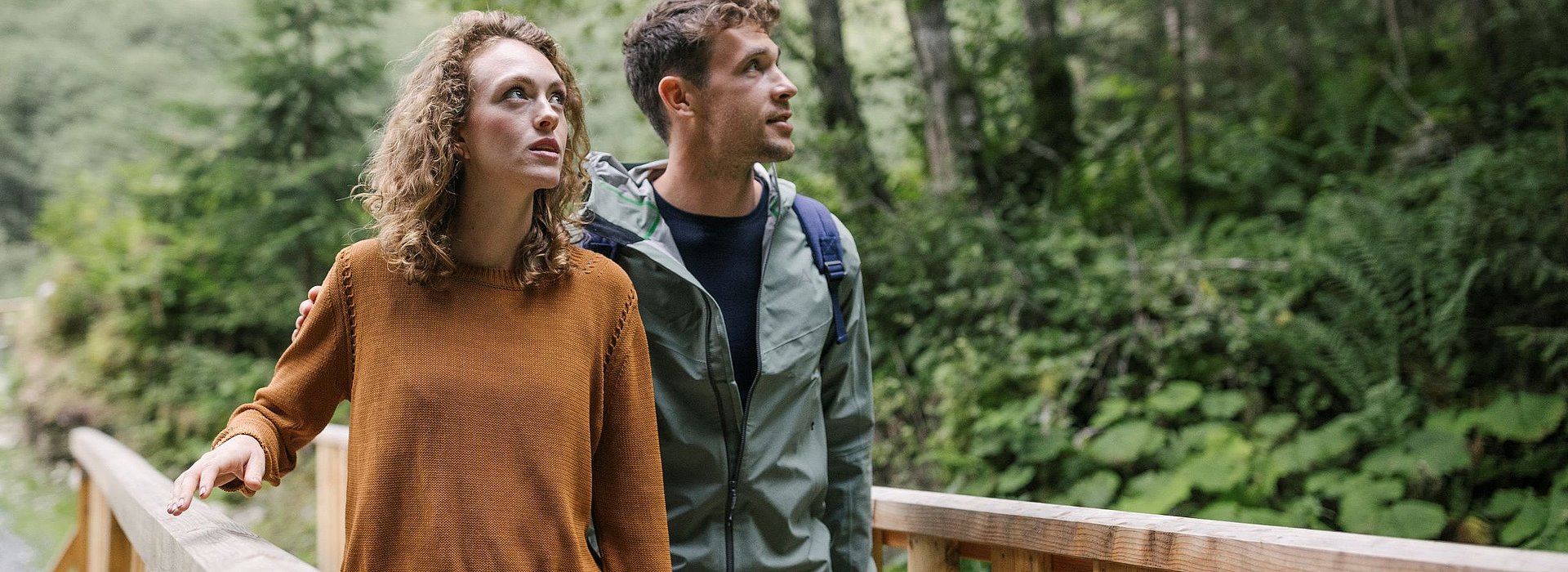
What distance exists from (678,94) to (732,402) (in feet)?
1.96

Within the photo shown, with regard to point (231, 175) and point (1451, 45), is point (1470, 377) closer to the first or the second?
point (1451, 45)

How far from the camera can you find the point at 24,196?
20312 millimetres

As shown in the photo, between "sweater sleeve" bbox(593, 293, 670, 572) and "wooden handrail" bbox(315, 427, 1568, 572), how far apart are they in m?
0.71

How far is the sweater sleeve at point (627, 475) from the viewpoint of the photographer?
154cm

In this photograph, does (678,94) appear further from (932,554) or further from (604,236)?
(932,554)

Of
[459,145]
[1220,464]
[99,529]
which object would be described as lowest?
[1220,464]

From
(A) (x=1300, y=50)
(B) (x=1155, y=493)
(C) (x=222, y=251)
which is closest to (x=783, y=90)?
(B) (x=1155, y=493)

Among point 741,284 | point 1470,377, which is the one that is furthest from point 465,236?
point 1470,377

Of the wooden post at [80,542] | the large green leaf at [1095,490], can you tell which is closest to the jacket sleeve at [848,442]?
the large green leaf at [1095,490]

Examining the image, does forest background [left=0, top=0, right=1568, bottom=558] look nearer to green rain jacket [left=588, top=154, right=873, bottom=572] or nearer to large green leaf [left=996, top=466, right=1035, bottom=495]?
large green leaf [left=996, top=466, right=1035, bottom=495]

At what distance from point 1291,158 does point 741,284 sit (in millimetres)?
5305

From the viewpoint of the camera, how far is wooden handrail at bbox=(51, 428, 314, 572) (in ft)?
4.46

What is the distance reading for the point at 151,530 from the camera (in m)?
1.80

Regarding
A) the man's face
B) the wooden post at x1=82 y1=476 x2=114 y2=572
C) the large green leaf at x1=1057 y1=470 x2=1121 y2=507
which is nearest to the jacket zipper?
the man's face
